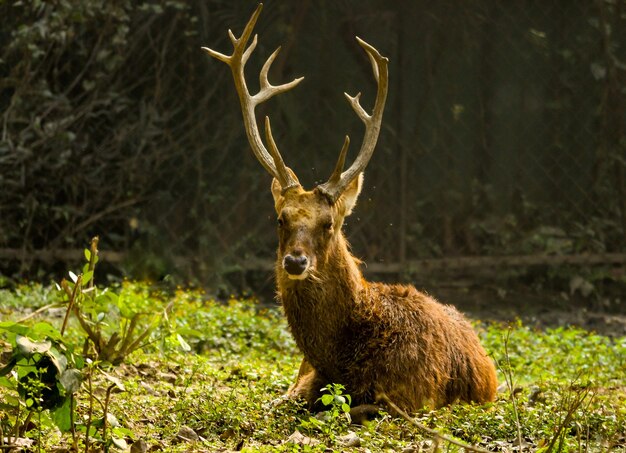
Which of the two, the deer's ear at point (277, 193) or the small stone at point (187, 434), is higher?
the deer's ear at point (277, 193)

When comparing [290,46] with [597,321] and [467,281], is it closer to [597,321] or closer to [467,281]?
[467,281]

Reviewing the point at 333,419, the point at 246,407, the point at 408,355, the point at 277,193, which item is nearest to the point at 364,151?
the point at 277,193

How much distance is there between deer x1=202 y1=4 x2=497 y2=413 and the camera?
205 inches

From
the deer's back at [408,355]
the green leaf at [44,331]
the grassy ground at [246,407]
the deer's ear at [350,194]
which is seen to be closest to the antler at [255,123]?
the deer's ear at [350,194]

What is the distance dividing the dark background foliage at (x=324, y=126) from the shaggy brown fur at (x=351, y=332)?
447 centimetres

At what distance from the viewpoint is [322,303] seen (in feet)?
17.5

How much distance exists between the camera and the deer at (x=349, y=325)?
520cm

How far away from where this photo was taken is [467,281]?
10.2m

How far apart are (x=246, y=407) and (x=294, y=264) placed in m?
0.73

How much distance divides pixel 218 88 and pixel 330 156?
49.8 inches

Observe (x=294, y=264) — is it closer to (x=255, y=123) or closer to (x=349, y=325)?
(x=349, y=325)

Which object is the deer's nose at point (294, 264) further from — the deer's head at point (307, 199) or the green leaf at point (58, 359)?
the green leaf at point (58, 359)

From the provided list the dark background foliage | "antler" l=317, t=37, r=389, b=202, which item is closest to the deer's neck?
"antler" l=317, t=37, r=389, b=202

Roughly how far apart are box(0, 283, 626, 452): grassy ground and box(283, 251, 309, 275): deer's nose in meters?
0.56
